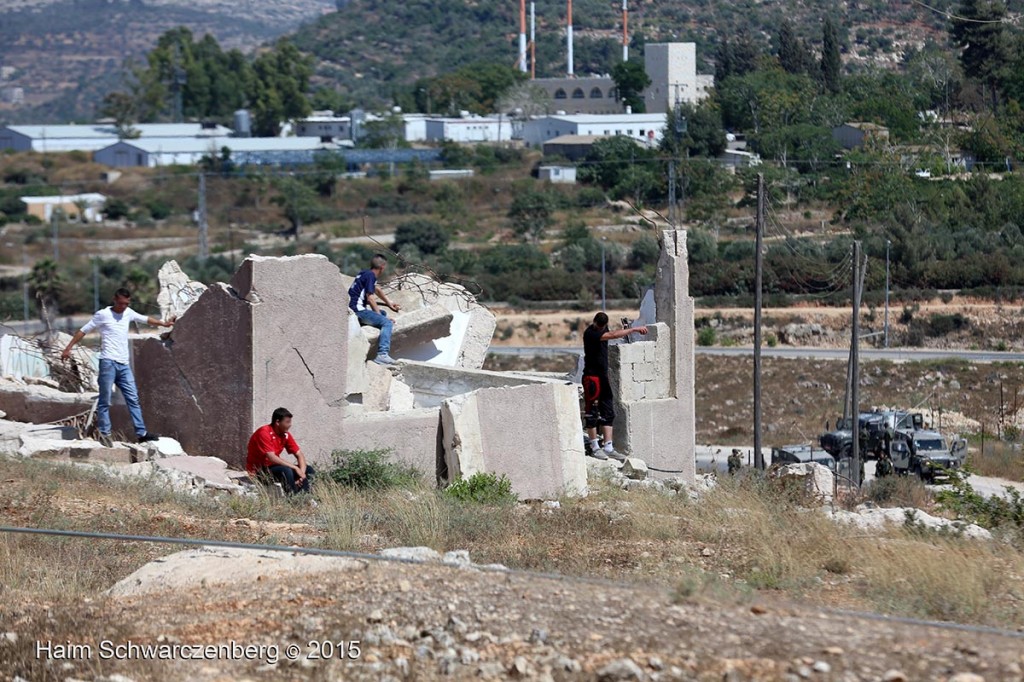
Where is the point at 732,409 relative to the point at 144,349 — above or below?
below

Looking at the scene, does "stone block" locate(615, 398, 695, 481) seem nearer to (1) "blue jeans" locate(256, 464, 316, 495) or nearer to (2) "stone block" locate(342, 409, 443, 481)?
(2) "stone block" locate(342, 409, 443, 481)

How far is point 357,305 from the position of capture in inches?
577

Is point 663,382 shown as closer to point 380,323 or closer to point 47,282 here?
point 380,323

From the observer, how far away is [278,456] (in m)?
11.4

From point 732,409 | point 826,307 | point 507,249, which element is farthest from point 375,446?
point 507,249

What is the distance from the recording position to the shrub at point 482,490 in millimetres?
11453

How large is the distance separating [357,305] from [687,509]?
4923 millimetres

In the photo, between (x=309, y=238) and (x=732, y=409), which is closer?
(x=732, y=409)

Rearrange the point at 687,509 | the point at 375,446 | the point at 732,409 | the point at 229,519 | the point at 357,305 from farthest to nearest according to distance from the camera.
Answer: the point at 732,409 < the point at 357,305 < the point at 375,446 < the point at 687,509 < the point at 229,519

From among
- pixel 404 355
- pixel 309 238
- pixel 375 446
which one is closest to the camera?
pixel 375 446

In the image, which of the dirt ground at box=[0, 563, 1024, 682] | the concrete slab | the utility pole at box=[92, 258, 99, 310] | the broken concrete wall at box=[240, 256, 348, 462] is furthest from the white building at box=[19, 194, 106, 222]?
the dirt ground at box=[0, 563, 1024, 682]

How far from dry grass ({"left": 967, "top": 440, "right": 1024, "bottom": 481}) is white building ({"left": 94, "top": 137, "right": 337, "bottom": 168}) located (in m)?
65.1

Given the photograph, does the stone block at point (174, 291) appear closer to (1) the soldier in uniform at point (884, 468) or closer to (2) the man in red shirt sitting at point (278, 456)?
(2) the man in red shirt sitting at point (278, 456)

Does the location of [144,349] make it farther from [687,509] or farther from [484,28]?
[484,28]
